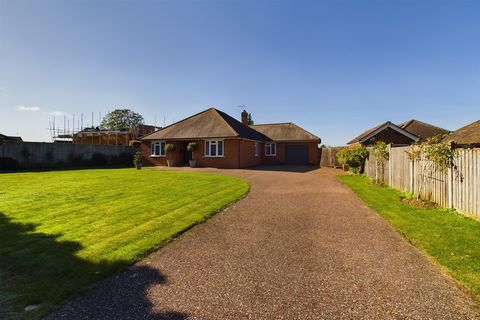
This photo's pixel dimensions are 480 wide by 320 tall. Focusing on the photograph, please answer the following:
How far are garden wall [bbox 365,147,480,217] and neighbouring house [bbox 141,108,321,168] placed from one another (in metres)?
13.7

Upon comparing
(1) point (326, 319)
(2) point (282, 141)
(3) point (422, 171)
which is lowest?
(1) point (326, 319)

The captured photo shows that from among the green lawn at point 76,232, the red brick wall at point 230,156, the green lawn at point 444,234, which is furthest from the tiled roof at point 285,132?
the green lawn at point 444,234

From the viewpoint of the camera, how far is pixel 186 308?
301 cm

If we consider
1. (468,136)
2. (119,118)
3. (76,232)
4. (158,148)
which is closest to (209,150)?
(158,148)

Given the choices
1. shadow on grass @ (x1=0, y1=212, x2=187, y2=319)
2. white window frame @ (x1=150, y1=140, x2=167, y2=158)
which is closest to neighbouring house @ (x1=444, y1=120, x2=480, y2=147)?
shadow on grass @ (x1=0, y1=212, x2=187, y2=319)

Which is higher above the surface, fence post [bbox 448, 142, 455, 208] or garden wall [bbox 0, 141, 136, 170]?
garden wall [bbox 0, 141, 136, 170]

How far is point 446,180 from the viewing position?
7535 mm

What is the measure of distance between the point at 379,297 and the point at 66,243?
504cm

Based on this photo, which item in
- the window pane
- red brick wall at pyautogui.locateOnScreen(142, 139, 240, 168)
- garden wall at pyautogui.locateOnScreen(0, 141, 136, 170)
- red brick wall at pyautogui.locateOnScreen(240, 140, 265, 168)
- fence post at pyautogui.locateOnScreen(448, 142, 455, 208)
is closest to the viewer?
fence post at pyautogui.locateOnScreen(448, 142, 455, 208)

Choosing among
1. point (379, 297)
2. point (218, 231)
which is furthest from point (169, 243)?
point (379, 297)

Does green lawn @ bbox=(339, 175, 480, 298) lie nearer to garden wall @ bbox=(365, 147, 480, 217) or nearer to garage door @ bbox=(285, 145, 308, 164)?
garden wall @ bbox=(365, 147, 480, 217)

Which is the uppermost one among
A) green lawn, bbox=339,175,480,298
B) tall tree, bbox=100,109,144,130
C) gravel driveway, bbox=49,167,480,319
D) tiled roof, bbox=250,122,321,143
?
tall tree, bbox=100,109,144,130

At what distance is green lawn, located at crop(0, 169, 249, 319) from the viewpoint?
3400mm

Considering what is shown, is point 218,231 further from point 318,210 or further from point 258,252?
point 318,210
